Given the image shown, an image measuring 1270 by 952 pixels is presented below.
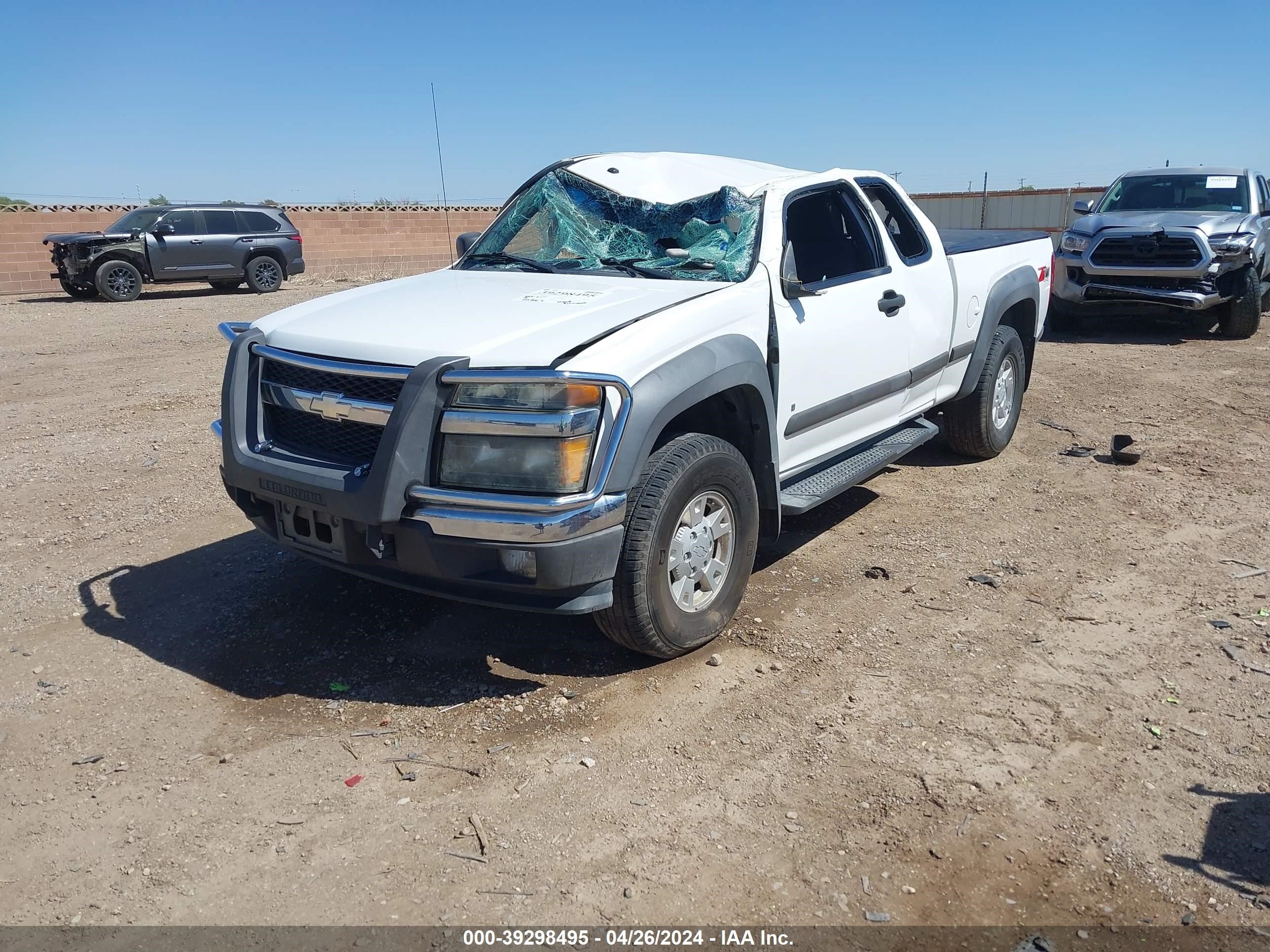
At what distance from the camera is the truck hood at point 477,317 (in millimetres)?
3412

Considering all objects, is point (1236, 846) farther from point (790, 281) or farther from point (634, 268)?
point (634, 268)

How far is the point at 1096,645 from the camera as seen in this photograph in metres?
4.05

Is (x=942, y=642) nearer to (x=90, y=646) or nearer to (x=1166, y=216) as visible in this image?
(x=90, y=646)

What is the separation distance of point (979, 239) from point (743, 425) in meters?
3.32

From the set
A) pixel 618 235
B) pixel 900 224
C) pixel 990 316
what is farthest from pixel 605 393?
pixel 990 316

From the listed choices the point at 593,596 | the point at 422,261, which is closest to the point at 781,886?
the point at 593,596

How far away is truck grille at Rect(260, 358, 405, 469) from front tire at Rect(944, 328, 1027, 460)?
13.5ft

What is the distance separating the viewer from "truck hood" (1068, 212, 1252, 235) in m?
10.8

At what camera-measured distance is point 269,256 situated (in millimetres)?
19484

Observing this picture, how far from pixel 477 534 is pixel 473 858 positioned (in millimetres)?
1010

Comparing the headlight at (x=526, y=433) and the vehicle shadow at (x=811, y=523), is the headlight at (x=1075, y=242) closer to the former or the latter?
the vehicle shadow at (x=811, y=523)

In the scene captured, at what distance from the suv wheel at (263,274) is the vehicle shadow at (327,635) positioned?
1581 cm

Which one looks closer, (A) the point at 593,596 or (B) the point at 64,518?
(A) the point at 593,596

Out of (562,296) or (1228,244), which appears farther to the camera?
(1228,244)
